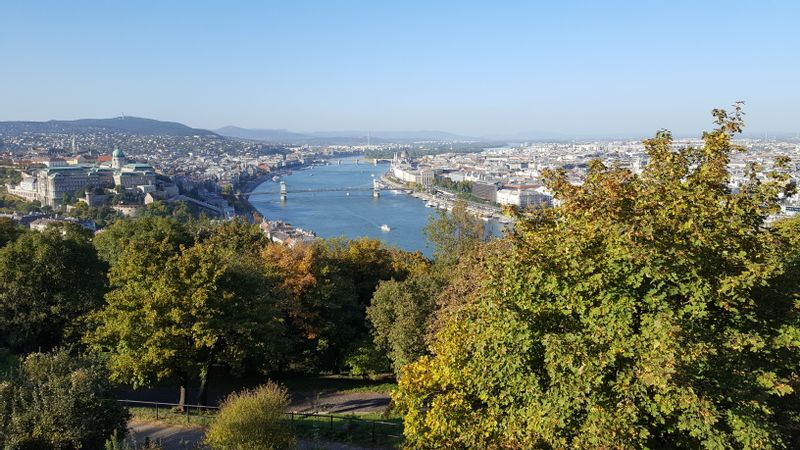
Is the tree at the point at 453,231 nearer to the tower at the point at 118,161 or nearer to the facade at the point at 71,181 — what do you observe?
the facade at the point at 71,181

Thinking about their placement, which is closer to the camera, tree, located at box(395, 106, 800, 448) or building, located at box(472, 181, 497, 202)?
tree, located at box(395, 106, 800, 448)

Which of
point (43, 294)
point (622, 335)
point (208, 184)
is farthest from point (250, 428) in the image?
point (208, 184)

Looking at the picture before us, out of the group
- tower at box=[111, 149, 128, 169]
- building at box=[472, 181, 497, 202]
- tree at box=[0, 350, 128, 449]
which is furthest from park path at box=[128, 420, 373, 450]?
tower at box=[111, 149, 128, 169]

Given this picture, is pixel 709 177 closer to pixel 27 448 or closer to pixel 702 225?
pixel 702 225

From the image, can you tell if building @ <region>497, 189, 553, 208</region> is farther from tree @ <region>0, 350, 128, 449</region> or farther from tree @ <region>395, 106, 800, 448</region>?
tree @ <region>395, 106, 800, 448</region>

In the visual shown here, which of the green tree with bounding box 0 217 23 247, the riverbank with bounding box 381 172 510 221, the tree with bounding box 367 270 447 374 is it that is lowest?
the riverbank with bounding box 381 172 510 221

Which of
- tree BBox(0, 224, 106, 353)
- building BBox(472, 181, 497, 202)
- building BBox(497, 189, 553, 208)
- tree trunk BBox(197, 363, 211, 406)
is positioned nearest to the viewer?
tree trunk BBox(197, 363, 211, 406)
